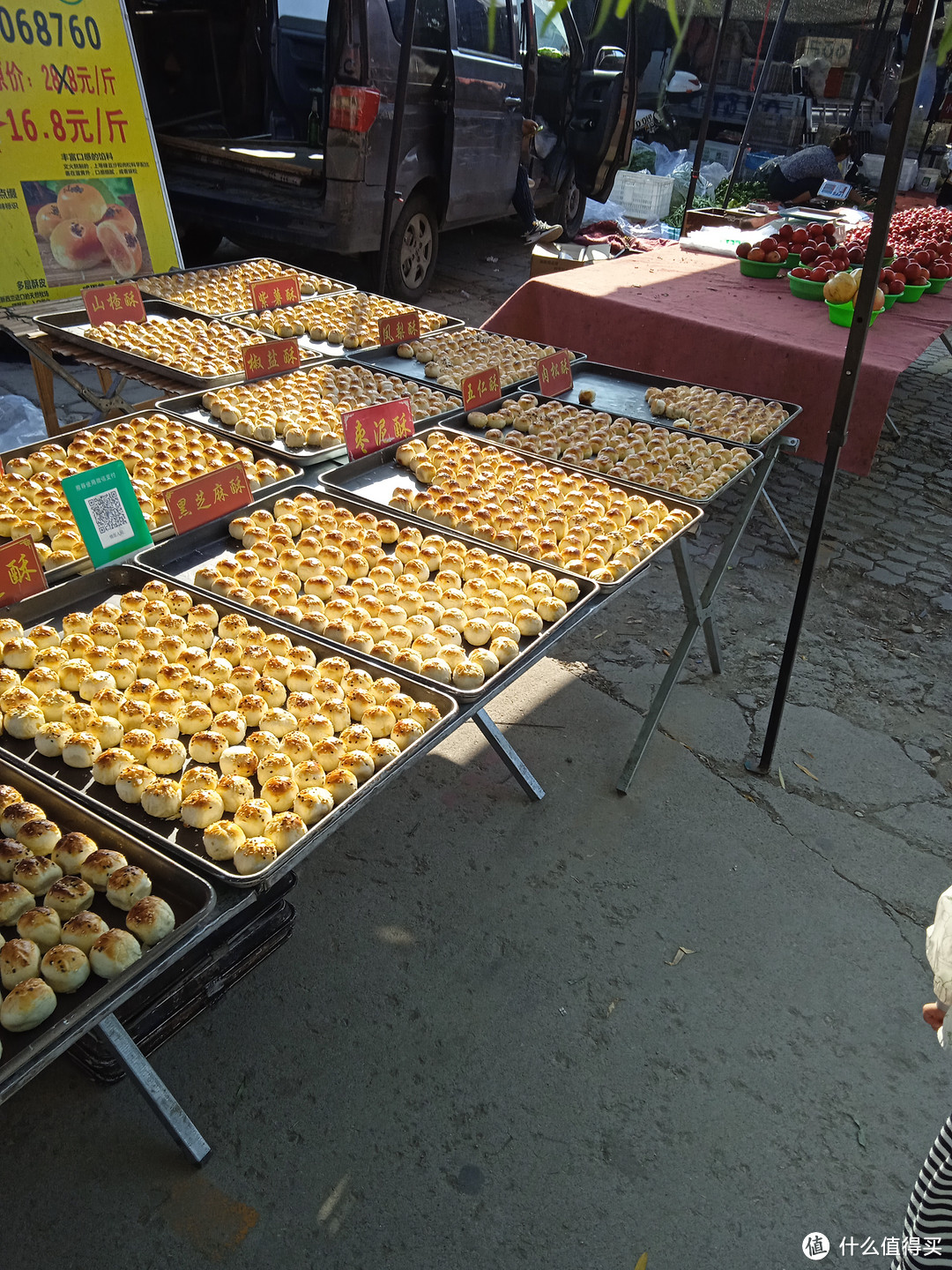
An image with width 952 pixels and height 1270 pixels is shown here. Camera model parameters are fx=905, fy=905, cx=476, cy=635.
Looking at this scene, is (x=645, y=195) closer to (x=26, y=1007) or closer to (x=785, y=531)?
(x=785, y=531)

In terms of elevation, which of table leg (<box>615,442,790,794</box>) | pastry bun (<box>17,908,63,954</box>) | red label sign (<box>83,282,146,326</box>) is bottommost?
table leg (<box>615,442,790,794</box>)

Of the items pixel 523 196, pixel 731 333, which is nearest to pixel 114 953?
pixel 731 333

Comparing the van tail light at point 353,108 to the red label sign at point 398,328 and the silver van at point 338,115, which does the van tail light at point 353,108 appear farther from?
the red label sign at point 398,328

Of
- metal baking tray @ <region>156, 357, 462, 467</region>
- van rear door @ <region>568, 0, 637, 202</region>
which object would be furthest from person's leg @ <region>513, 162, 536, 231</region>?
metal baking tray @ <region>156, 357, 462, 467</region>

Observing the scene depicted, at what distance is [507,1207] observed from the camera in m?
1.99

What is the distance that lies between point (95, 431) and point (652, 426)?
203 centimetres

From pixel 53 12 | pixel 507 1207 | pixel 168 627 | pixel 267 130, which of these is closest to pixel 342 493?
pixel 168 627

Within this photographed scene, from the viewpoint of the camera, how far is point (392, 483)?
3.02 metres

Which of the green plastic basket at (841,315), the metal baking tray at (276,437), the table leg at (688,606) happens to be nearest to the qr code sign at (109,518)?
the metal baking tray at (276,437)

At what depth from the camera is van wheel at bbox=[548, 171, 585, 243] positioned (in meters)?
10.7

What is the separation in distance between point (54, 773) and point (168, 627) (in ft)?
1.55

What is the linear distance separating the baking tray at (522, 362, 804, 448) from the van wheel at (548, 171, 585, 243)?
713 centimetres

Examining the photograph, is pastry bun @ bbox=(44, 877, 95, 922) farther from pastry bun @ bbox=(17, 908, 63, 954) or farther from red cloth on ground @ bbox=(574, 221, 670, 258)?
red cloth on ground @ bbox=(574, 221, 670, 258)

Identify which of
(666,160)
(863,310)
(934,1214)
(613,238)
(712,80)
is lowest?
(934,1214)
